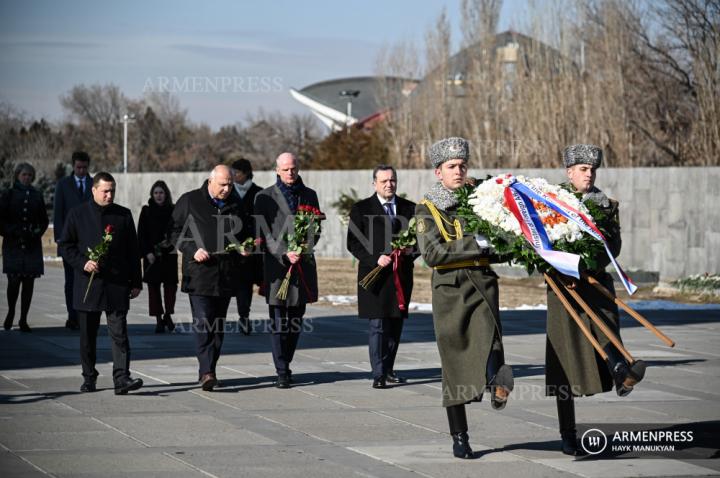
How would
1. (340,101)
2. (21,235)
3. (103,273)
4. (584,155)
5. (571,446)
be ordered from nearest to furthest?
(571,446), (584,155), (103,273), (21,235), (340,101)

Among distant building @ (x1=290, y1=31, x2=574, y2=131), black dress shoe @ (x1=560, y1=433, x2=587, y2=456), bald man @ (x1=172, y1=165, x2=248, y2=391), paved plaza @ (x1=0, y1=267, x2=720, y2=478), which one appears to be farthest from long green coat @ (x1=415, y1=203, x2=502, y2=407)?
distant building @ (x1=290, y1=31, x2=574, y2=131)

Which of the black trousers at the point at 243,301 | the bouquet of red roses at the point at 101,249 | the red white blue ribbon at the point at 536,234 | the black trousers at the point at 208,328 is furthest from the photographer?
the black trousers at the point at 243,301

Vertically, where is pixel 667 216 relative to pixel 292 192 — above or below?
below

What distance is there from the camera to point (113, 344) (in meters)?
10.7

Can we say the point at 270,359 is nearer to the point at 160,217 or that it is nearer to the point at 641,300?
the point at 160,217

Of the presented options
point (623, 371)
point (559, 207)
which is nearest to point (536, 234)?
point (559, 207)

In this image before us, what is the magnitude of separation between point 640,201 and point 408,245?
1604 centimetres

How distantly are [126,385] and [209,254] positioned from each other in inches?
55.8

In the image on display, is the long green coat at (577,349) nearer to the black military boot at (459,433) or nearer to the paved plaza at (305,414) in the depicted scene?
the paved plaza at (305,414)

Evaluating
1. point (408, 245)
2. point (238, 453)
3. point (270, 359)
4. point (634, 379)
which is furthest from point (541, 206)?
point (270, 359)

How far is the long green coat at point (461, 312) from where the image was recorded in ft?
26.2

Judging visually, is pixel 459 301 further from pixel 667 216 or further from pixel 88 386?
pixel 667 216

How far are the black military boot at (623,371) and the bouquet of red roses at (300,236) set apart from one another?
153 inches

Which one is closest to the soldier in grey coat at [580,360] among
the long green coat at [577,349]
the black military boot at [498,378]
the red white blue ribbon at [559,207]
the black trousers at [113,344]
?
the long green coat at [577,349]
